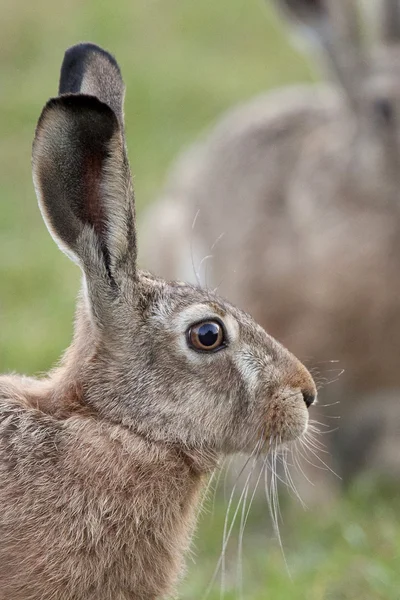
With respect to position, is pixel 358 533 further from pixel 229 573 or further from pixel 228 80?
pixel 228 80

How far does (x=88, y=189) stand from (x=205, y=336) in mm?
577

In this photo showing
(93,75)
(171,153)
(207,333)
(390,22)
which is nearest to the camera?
(207,333)

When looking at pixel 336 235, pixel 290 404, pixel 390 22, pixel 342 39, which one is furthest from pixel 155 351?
pixel 390 22

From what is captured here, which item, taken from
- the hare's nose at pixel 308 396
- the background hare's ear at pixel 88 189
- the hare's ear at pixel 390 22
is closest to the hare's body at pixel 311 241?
the hare's ear at pixel 390 22

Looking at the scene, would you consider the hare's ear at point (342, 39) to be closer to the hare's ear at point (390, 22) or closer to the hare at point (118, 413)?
the hare's ear at point (390, 22)

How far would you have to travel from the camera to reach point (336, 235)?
24.2ft

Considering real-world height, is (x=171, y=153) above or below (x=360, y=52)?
above

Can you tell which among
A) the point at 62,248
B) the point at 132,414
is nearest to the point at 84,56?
the point at 62,248

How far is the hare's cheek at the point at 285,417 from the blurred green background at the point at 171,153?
106 centimetres

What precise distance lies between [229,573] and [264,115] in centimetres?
405

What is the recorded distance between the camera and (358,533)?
5.88m

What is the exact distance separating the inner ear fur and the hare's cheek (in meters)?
0.64

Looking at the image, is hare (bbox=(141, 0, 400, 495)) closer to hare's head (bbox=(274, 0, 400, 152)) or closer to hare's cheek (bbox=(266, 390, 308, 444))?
hare's head (bbox=(274, 0, 400, 152))

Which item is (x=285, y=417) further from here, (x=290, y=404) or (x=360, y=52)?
(x=360, y=52)
